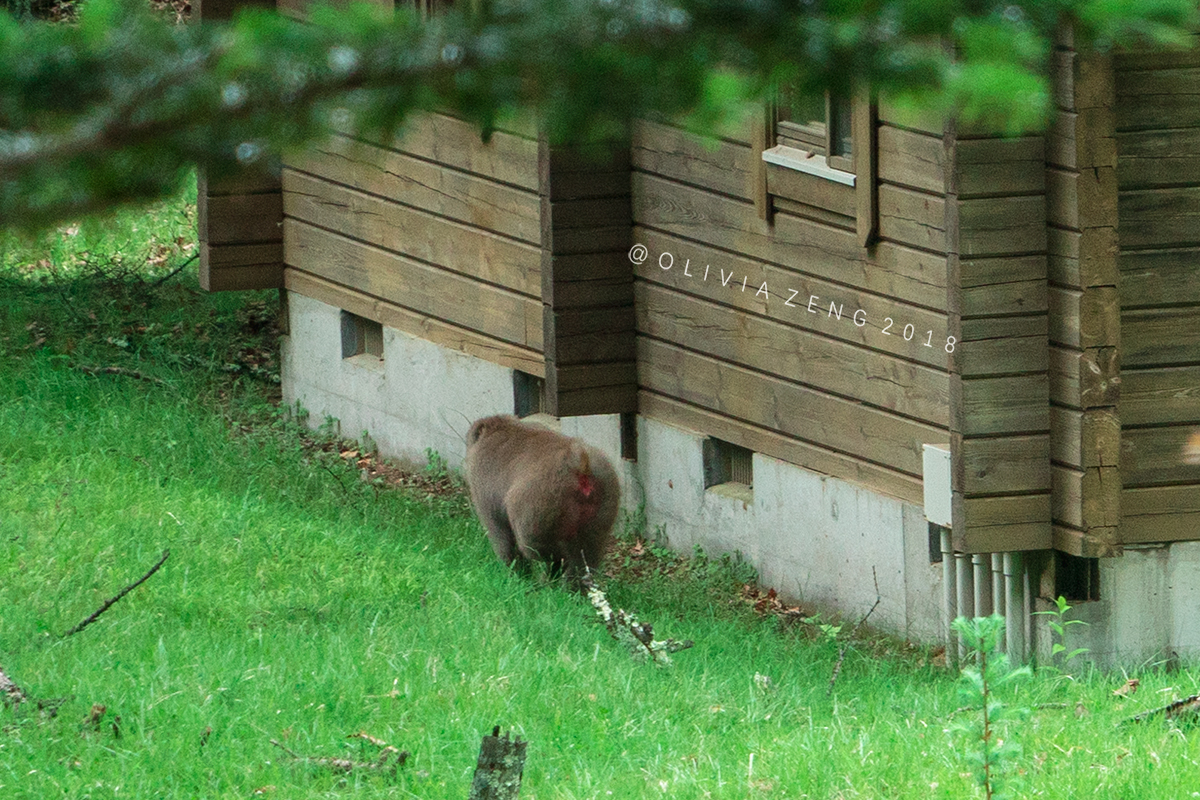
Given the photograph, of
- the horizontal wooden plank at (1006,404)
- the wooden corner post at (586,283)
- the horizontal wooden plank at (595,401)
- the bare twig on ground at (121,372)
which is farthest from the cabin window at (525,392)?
the horizontal wooden plank at (1006,404)

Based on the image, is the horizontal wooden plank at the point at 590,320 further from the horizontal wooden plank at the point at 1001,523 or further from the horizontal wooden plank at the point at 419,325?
the horizontal wooden plank at the point at 1001,523

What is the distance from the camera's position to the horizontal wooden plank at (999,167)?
22.9ft

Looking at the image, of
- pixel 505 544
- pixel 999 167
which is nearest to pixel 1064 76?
pixel 999 167

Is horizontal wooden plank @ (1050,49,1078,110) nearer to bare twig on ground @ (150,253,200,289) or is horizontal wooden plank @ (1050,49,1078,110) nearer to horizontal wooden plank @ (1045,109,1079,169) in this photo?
horizontal wooden plank @ (1045,109,1079,169)

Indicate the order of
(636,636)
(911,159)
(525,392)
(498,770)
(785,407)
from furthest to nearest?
(525,392) → (785,407) → (911,159) → (636,636) → (498,770)

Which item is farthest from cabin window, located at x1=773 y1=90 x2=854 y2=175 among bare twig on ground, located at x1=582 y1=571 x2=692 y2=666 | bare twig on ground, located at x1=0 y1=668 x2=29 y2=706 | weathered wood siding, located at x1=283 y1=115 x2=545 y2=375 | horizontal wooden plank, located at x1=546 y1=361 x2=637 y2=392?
bare twig on ground, located at x1=0 y1=668 x2=29 y2=706

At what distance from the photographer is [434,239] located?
38.7 ft

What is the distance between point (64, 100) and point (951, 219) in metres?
5.65

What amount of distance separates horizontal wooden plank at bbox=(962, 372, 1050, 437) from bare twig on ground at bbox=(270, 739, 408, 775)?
277 centimetres

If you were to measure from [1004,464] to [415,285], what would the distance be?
579cm

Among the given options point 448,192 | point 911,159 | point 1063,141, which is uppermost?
point 1063,141

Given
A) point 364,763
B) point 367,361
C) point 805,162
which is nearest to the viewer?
point 364,763

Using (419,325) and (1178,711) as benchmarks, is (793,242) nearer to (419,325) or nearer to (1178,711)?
(1178,711)

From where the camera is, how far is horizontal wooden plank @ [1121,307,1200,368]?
7.31 m
